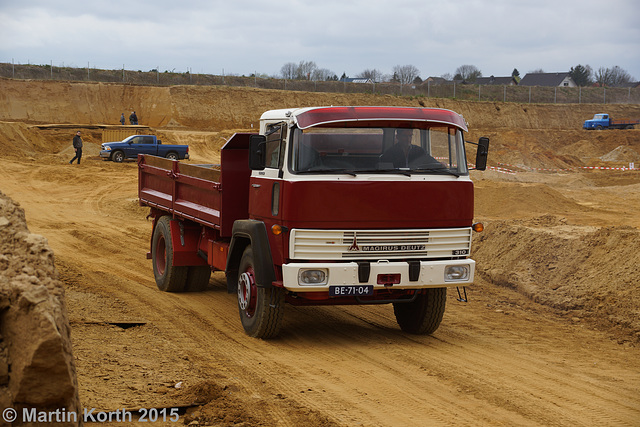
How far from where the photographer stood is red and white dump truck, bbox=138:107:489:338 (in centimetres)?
759

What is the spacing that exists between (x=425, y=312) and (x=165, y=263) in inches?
190

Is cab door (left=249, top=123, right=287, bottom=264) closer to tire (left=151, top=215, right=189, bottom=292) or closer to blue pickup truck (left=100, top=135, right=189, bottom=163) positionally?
tire (left=151, top=215, right=189, bottom=292)

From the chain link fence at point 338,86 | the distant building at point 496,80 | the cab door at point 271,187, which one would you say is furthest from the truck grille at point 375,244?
the distant building at point 496,80

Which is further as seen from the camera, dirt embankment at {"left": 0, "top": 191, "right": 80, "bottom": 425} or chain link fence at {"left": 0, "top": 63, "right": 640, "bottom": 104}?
chain link fence at {"left": 0, "top": 63, "right": 640, "bottom": 104}

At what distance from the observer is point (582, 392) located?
670cm

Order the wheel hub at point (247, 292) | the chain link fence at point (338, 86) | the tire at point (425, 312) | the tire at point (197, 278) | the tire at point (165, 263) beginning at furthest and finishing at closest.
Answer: the chain link fence at point (338, 86), the tire at point (197, 278), the tire at point (165, 263), the tire at point (425, 312), the wheel hub at point (247, 292)

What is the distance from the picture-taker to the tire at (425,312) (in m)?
8.63

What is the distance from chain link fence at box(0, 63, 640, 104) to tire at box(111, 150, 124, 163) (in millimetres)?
26306

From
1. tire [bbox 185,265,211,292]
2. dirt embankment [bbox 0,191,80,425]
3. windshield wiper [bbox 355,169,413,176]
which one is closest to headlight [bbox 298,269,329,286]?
windshield wiper [bbox 355,169,413,176]

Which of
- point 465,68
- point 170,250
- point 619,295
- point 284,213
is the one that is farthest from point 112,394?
point 465,68

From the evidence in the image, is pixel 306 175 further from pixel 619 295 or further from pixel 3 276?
pixel 619 295

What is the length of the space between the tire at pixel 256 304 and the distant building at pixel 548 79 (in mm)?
113270

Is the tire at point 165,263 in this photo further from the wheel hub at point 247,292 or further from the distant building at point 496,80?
the distant building at point 496,80

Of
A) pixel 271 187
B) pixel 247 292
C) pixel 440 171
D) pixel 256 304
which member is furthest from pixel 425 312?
pixel 271 187
